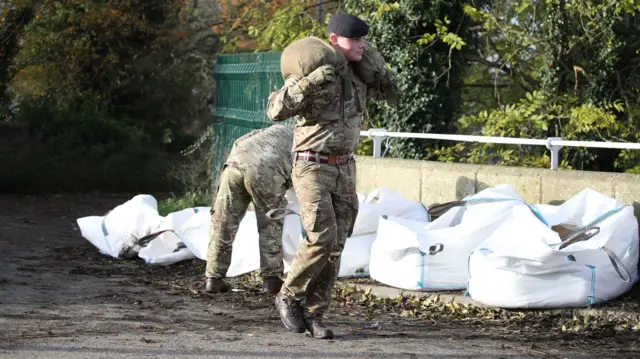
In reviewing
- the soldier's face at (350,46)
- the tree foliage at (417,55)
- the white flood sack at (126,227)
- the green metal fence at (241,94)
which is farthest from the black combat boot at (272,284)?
the tree foliage at (417,55)

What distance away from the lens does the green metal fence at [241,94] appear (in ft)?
36.2

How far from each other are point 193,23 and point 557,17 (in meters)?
9.48

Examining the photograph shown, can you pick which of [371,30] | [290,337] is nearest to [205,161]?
[371,30]

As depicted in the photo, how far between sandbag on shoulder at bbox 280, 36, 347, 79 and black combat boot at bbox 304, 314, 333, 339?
142 cm

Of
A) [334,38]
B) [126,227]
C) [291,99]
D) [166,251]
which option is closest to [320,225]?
[291,99]

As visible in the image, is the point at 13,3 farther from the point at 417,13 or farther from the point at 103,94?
the point at 417,13

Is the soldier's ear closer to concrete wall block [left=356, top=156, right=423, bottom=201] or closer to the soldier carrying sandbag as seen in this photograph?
the soldier carrying sandbag

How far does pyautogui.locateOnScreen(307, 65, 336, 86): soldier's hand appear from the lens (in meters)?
5.86

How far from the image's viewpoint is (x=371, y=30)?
1306cm

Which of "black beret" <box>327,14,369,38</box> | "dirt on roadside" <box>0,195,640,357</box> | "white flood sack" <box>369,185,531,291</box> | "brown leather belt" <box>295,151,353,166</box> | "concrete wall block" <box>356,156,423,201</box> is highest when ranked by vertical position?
"black beret" <box>327,14,369,38</box>

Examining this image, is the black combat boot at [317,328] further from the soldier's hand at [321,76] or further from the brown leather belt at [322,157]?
the soldier's hand at [321,76]

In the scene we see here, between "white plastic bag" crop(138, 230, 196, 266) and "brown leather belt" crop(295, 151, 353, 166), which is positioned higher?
"brown leather belt" crop(295, 151, 353, 166)

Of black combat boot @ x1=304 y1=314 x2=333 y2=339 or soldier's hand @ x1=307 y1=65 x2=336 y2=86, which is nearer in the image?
soldier's hand @ x1=307 y1=65 x2=336 y2=86

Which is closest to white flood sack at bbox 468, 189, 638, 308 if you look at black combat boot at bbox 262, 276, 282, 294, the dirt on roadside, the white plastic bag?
the dirt on roadside
